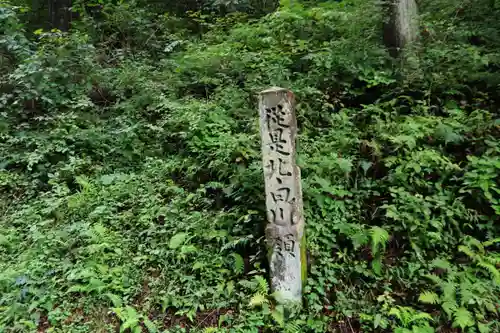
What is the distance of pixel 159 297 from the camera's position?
13.9 feet

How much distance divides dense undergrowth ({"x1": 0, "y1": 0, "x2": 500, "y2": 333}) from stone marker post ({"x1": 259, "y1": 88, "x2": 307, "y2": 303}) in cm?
23

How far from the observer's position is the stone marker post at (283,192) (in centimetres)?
407

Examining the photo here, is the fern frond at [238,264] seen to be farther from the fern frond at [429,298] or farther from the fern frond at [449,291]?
the fern frond at [449,291]

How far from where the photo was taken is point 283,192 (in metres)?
4.09

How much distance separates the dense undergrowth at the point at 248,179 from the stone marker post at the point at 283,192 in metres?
0.23

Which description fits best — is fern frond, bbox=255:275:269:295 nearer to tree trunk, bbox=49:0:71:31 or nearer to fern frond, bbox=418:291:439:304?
fern frond, bbox=418:291:439:304

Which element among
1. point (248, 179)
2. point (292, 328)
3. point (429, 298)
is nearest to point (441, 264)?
point (429, 298)

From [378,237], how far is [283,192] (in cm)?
117

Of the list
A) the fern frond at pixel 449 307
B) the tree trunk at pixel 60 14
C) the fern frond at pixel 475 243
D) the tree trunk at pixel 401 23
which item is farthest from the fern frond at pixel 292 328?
the tree trunk at pixel 60 14

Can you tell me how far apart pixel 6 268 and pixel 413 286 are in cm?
504

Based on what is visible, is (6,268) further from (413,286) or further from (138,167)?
(413,286)

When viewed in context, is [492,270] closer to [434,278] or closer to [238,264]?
[434,278]

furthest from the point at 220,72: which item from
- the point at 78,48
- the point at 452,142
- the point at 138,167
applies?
the point at 452,142

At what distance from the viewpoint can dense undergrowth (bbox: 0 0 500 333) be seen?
13.4 feet
